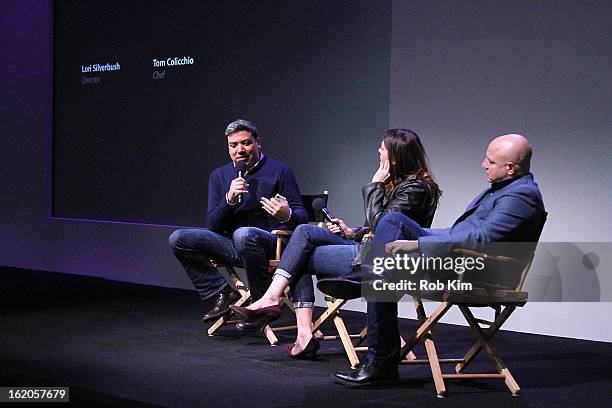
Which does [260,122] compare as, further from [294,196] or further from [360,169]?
[294,196]

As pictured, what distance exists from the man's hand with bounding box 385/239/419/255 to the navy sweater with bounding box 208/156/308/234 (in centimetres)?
142

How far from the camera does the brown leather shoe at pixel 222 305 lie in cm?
525

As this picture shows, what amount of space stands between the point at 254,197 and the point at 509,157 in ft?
6.23

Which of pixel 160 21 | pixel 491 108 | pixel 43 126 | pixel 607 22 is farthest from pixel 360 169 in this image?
pixel 43 126

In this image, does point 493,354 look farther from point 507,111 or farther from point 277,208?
point 507,111

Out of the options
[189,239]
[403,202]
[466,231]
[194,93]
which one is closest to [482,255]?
[466,231]

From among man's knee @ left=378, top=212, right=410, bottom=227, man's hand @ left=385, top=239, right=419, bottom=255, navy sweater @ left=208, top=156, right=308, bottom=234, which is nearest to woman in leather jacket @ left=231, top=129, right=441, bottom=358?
man's knee @ left=378, top=212, right=410, bottom=227

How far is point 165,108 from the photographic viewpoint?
7.86m

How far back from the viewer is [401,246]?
12.8 feet

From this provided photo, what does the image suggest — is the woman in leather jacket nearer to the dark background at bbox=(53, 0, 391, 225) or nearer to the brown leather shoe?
the brown leather shoe

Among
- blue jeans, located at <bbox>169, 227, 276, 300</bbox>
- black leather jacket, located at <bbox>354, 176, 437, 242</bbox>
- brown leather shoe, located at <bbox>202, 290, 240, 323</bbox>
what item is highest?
black leather jacket, located at <bbox>354, 176, 437, 242</bbox>

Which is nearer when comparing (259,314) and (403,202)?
(403,202)

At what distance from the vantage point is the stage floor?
12.6 feet

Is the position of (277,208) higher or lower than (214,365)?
higher
